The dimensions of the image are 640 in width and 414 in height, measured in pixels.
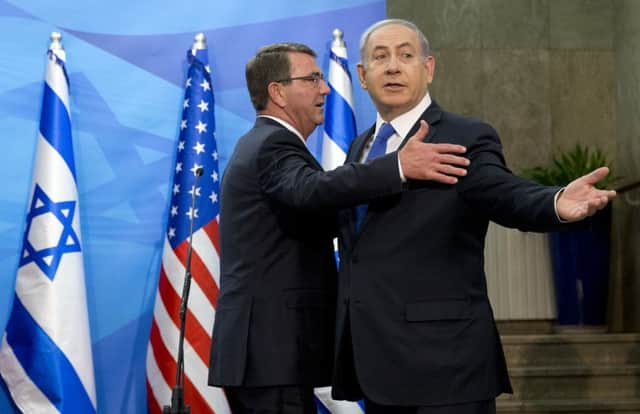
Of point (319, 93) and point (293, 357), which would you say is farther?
point (319, 93)

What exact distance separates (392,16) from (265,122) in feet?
11.6

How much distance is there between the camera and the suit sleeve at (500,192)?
228cm

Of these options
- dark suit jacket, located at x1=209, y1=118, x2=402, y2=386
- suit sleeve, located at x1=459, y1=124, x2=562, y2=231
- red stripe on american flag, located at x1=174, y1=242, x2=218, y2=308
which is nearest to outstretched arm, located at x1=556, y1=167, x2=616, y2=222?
suit sleeve, located at x1=459, y1=124, x2=562, y2=231

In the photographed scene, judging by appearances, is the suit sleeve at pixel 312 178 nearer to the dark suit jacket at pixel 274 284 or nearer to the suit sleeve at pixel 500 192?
the dark suit jacket at pixel 274 284

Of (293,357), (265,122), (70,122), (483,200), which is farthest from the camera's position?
(70,122)

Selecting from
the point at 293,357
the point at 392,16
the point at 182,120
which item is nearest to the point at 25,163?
the point at 182,120

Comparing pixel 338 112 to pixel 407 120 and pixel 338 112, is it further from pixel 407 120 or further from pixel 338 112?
pixel 407 120

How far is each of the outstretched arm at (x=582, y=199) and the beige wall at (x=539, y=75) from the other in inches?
170

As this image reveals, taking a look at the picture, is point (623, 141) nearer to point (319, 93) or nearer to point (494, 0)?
point (494, 0)

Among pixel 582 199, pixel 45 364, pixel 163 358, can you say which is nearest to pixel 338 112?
pixel 163 358

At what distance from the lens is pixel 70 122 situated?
16.7 feet

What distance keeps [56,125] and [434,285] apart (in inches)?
122

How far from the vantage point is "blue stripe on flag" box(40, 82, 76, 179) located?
16.4ft

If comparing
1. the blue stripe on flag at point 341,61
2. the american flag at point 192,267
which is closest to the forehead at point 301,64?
the american flag at point 192,267
